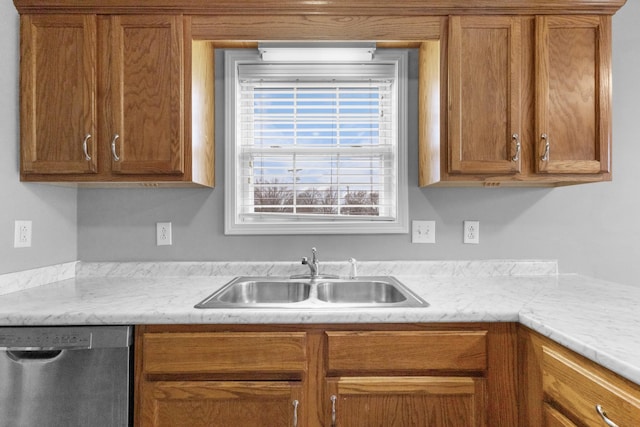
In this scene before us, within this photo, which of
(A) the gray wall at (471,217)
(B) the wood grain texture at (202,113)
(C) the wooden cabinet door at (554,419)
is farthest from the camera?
(A) the gray wall at (471,217)

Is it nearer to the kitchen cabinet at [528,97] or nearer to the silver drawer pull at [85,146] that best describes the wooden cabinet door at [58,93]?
the silver drawer pull at [85,146]

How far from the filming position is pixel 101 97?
1.64 metres

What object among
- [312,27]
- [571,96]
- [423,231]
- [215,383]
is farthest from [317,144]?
[215,383]

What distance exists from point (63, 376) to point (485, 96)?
1.92 metres

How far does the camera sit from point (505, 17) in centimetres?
166

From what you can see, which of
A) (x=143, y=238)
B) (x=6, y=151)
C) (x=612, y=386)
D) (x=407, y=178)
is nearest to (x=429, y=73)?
(x=407, y=178)

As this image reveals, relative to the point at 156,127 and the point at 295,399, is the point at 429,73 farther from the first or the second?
the point at 295,399

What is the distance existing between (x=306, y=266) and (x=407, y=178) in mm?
714

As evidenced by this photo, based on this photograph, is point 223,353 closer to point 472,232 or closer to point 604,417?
point 604,417

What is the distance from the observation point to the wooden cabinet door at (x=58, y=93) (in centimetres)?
163

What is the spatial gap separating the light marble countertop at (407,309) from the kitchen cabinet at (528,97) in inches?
20.6

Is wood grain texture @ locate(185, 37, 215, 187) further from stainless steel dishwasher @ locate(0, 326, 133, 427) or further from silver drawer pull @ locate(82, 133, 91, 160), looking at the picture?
stainless steel dishwasher @ locate(0, 326, 133, 427)

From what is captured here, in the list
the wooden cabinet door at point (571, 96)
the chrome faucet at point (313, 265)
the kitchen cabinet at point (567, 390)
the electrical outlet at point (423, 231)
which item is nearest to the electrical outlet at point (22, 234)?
the chrome faucet at point (313, 265)

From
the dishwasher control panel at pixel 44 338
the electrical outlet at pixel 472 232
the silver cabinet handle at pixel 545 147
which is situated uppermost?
the silver cabinet handle at pixel 545 147
